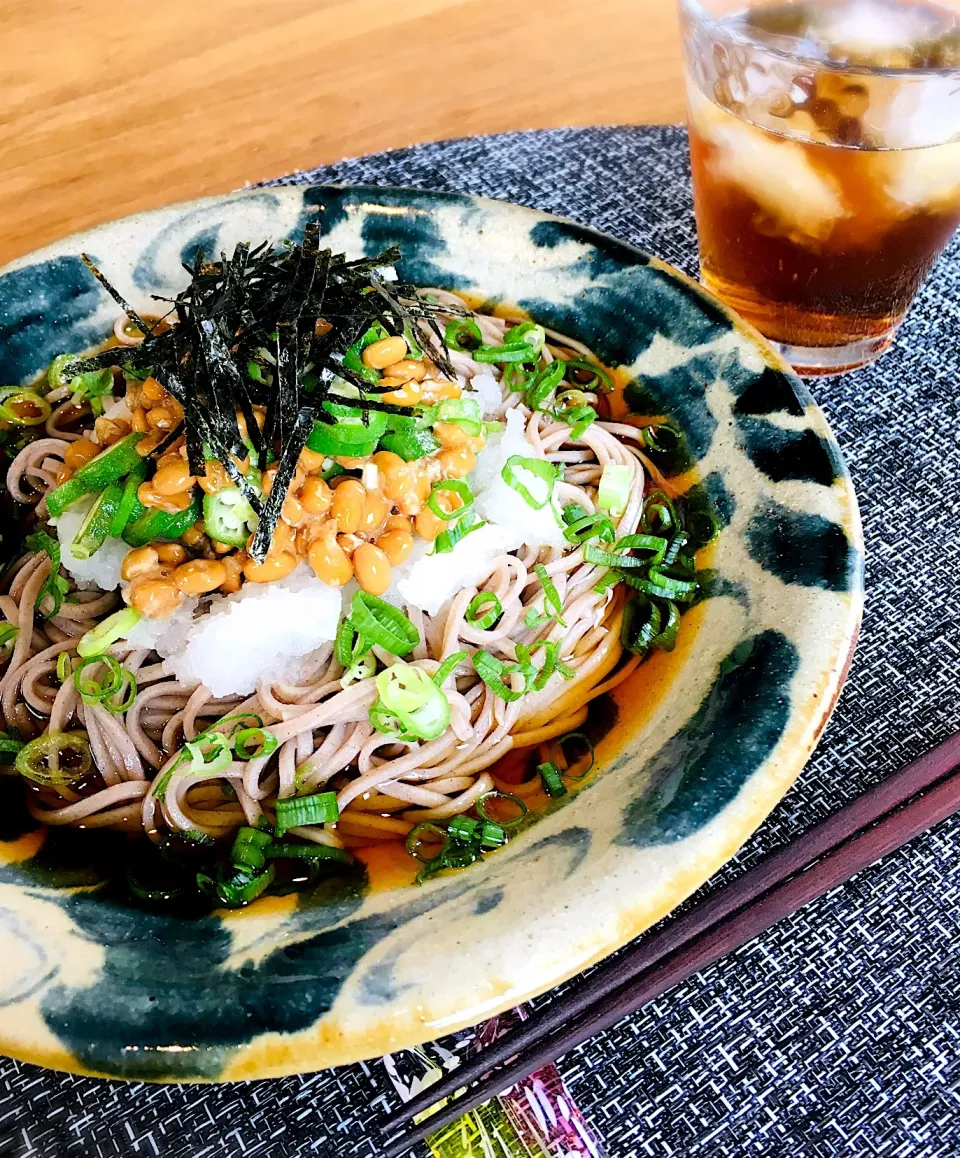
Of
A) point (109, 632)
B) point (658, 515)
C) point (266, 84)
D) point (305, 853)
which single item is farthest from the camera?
point (266, 84)

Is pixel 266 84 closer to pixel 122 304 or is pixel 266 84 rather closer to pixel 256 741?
pixel 122 304

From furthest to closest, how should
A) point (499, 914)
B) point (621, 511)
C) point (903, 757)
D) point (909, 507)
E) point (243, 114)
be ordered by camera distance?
point (243, 114) → point (909, 507) → point (621, 511) → point (903, 757) → point (499, 914)

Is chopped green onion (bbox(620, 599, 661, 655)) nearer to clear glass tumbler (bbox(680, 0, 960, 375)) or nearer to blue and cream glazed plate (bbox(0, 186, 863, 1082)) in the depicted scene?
blue and cream glazed plate (bbox(0, 186, 863, 1082))

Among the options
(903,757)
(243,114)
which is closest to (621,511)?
(903,757)

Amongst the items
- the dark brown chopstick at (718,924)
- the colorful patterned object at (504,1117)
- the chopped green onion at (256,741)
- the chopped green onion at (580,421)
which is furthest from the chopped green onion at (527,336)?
the colorful patterned object at (504,1117)

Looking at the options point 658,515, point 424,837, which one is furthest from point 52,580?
point 658,515

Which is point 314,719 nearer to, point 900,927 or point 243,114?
point 900,927

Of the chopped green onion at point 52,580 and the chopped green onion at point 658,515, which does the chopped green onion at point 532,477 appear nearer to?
the chopped green onion at point 658,515
